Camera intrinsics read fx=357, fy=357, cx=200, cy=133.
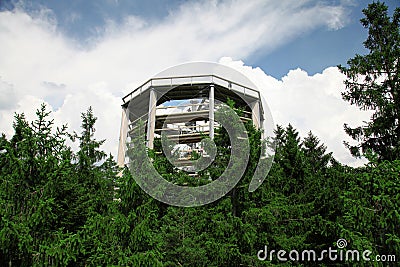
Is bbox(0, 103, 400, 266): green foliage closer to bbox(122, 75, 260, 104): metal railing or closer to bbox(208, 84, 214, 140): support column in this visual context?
bbox(208, 84, 214, 140): support column

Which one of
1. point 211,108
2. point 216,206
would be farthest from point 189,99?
point 216,206

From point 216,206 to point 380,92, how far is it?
7.11m

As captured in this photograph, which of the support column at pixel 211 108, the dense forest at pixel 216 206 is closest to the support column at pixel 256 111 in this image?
the support column at pixel 211 108

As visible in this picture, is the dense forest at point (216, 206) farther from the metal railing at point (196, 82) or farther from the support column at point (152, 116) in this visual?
the metal railing at point (196, 82)

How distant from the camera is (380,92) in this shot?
12.6 meters

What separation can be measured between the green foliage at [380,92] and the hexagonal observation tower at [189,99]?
6.65 meters

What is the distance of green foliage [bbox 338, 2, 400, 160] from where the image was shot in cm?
1232

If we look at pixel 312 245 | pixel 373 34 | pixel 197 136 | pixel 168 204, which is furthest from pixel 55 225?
pixel 373 34

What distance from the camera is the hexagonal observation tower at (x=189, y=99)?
19547 millimetres

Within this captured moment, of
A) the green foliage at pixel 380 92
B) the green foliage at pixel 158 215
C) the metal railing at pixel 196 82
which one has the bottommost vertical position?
the green foliage at pixel 158 215

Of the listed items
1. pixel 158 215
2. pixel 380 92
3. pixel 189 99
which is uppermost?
pixel 189 99

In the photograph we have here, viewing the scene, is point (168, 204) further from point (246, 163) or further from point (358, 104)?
point (358, 104)

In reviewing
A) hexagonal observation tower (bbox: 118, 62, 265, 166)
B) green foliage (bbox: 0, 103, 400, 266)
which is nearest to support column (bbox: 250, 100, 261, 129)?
hexagonal observation tower (bbox: 118, 62, 265, 166)

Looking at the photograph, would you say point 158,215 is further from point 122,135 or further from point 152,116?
point 122,135
